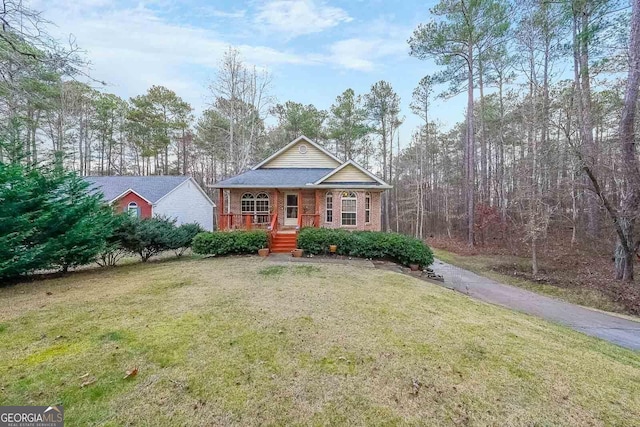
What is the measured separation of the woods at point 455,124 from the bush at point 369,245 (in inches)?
165

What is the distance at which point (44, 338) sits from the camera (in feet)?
11.9

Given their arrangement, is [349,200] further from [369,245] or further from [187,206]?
[187,206]

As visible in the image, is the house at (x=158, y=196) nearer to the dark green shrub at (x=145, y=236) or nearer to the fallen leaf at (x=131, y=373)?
the dark green shrub at (x=145, y=236)

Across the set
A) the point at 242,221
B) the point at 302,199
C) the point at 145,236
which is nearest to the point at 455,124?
the point at 302,199

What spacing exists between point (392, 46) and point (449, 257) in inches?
504

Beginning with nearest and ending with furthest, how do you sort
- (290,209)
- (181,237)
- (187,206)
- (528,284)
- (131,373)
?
(131,373), (528,284), (181,237), (290,209), (187,206)

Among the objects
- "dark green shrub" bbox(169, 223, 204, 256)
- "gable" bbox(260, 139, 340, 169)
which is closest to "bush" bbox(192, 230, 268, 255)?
"dark green shrub" bbox(169, 223, 204, 256)

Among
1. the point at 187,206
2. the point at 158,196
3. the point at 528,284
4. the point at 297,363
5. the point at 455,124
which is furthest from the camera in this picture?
the point at 455,124

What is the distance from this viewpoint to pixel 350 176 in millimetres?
13172

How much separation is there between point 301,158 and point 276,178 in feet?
8.65

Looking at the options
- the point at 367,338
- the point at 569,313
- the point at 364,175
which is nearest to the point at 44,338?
the point at 367,338

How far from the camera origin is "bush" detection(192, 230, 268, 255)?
10.4 m

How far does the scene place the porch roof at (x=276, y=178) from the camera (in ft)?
43.1

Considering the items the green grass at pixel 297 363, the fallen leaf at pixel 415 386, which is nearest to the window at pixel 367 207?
the green grass at pixel 297 363
